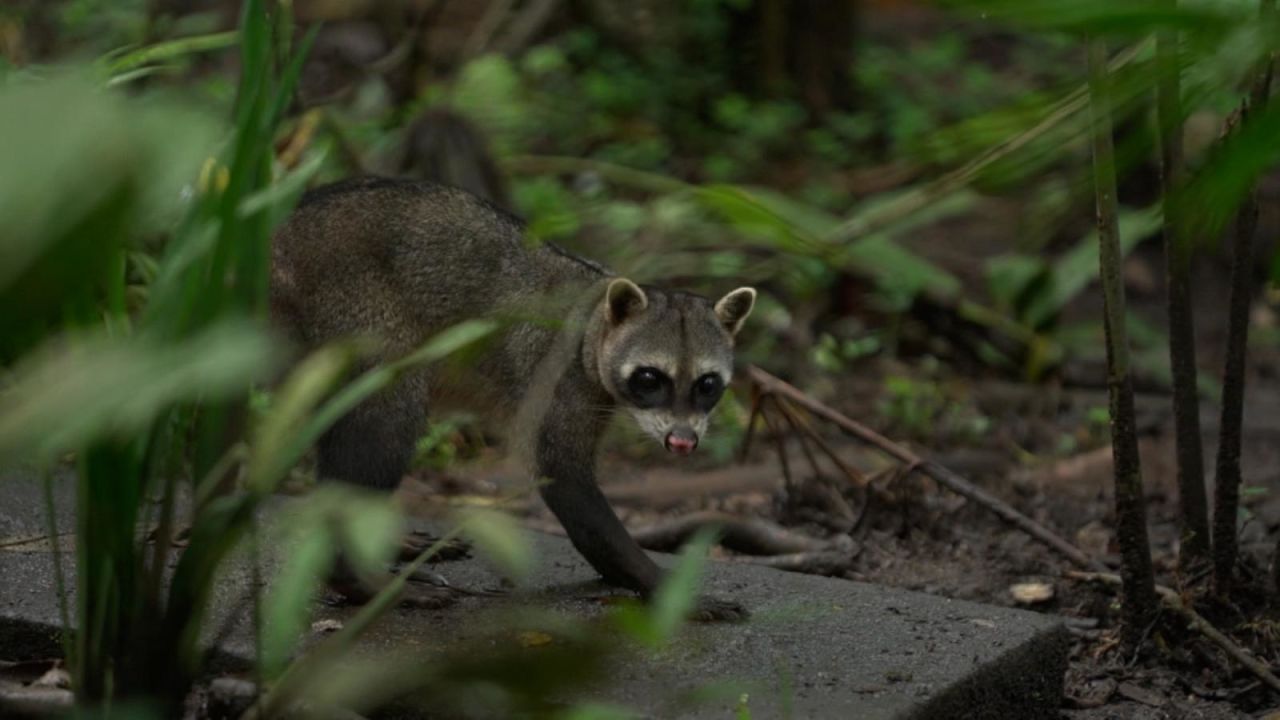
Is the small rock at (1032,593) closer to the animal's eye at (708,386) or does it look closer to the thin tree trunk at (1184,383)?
the thin tree trunk at (1184,383)

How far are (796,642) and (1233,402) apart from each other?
1.45 metres

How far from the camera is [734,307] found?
206 inches

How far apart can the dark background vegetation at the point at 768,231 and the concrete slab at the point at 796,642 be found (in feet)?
1.39

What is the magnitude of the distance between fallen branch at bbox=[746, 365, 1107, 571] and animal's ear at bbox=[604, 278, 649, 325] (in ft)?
2.89

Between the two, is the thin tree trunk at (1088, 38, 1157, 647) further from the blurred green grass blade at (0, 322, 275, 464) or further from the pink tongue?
the blurred green grass blade at (0, 322, 275, 464)

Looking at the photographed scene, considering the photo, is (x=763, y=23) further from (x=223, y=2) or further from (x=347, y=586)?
(x=347, y=586)

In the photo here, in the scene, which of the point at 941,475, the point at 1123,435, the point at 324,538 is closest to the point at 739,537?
the point at 941,475

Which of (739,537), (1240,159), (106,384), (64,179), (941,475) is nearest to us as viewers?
(64,179)

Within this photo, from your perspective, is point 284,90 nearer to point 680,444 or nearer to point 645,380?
point 680,444

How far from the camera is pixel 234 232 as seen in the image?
2.79m

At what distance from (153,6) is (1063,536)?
595 cm

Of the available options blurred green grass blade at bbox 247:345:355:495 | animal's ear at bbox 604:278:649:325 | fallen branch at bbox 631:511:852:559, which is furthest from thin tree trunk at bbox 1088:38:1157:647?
blurred green grass blade at bbox 247:345:355:495

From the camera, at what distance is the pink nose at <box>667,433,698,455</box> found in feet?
15.1

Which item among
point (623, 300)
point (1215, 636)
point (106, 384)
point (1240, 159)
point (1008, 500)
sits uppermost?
point (1240, 159)
